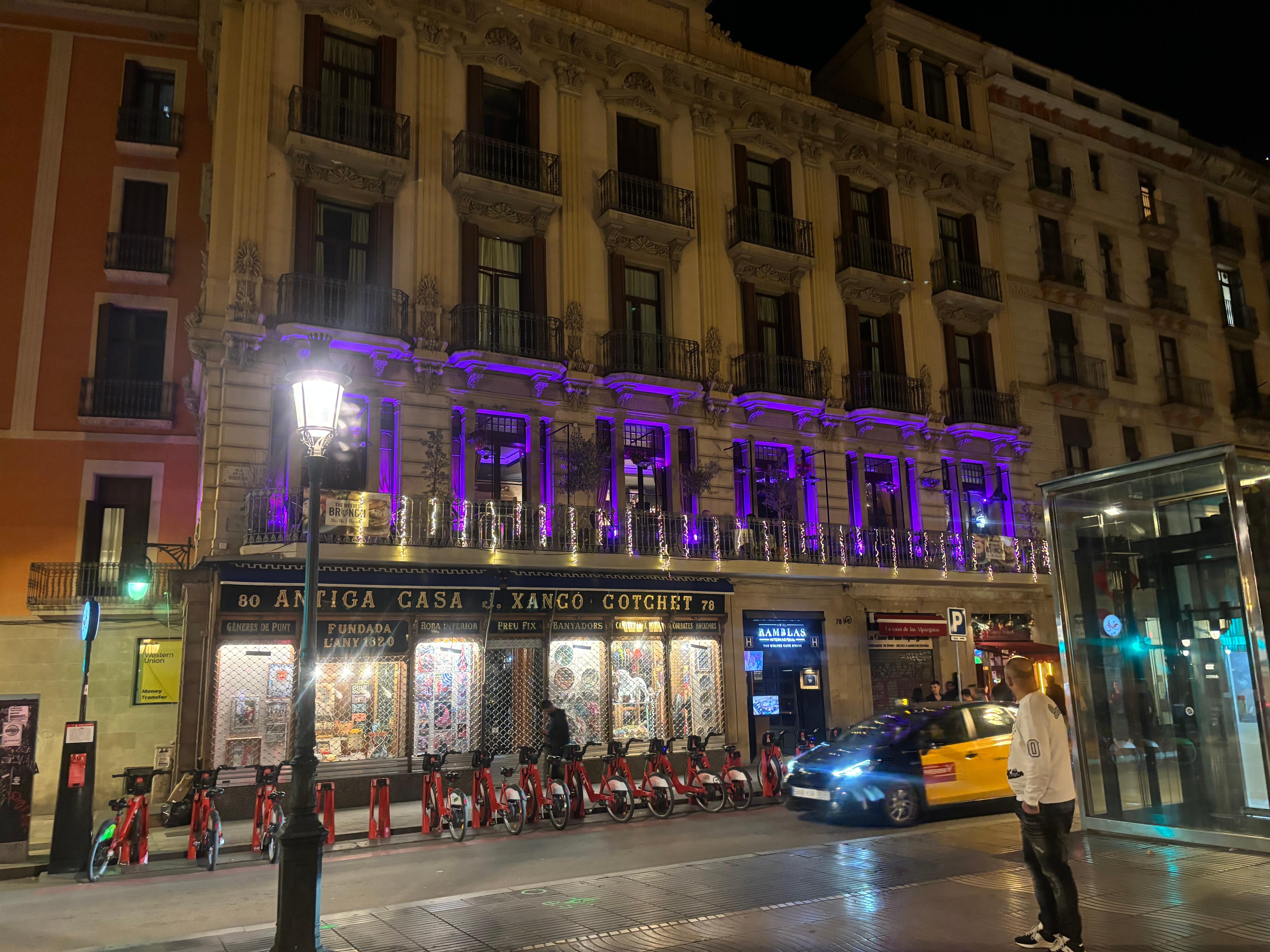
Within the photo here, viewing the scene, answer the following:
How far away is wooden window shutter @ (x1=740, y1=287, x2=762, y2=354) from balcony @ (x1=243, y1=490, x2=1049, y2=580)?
4.33m

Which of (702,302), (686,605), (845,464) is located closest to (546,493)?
(686,605)

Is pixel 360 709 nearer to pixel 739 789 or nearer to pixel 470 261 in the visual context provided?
pixel 739 789

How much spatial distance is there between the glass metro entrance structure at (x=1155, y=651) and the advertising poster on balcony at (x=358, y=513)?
11139 millimetres

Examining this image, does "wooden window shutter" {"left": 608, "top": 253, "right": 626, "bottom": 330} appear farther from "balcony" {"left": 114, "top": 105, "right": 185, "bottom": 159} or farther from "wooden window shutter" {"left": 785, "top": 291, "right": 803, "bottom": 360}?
"balcony" {"left": 114, "top": 105, "right": 185, "bottom": 159}

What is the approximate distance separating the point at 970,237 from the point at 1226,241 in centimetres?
1332

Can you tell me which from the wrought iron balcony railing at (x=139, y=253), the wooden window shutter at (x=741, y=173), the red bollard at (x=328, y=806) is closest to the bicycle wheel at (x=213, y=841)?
the red bollard at (x=328, y=806)

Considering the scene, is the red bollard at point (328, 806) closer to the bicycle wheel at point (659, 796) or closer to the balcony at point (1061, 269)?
the bicycle wheel at point (659, 796)

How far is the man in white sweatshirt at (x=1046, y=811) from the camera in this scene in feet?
21.2

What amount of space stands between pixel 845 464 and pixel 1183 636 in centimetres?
1316

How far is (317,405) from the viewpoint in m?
8.20

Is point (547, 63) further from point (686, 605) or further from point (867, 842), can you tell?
point (867, 842)

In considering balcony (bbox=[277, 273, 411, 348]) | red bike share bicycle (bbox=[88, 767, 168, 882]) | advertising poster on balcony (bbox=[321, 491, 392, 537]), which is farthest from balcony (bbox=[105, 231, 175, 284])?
red bike share bicycle (bbox=[88, 767, 168, 882])

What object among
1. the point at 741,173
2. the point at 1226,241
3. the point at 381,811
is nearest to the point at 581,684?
the point at 381,811

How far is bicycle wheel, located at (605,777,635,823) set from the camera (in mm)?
13727
